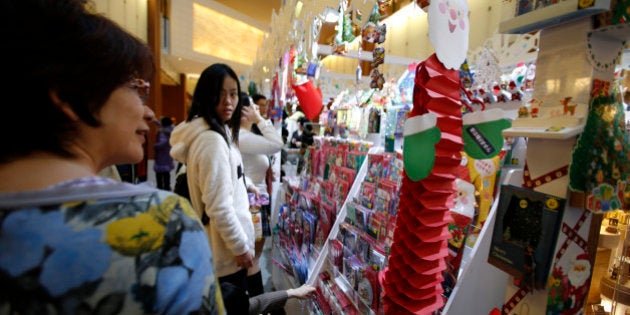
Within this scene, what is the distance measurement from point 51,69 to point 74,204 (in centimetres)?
→ 17

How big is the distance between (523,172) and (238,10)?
1158 cm

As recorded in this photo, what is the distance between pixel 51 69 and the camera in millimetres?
374

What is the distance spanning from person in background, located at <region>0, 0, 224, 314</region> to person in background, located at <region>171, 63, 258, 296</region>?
0.79 meters

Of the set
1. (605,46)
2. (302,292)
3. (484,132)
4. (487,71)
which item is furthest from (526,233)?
(302,292)

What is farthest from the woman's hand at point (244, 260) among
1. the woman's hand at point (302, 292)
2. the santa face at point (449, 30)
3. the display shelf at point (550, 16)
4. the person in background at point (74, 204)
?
the display shelf at point (550, 16)

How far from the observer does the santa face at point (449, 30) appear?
0.68 m

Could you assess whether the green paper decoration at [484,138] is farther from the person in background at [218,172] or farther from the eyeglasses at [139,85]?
the person in background at [218,172]

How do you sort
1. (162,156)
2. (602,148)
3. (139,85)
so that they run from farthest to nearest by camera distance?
1. (162,156)
2. (602,148)
3. (139,85)

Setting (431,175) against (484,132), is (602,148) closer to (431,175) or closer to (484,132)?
(484,132)

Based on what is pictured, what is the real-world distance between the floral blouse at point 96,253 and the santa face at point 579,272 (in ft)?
2.48

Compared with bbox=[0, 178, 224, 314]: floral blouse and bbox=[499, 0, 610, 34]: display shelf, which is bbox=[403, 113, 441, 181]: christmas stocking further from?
bbox=[0, 178, 224, 314]: floral blouse

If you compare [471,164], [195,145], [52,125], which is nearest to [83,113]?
[52,125]

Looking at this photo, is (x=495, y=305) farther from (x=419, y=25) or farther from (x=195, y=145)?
(x=419, y=25)

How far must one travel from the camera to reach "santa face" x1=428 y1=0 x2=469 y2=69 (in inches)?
26.7
